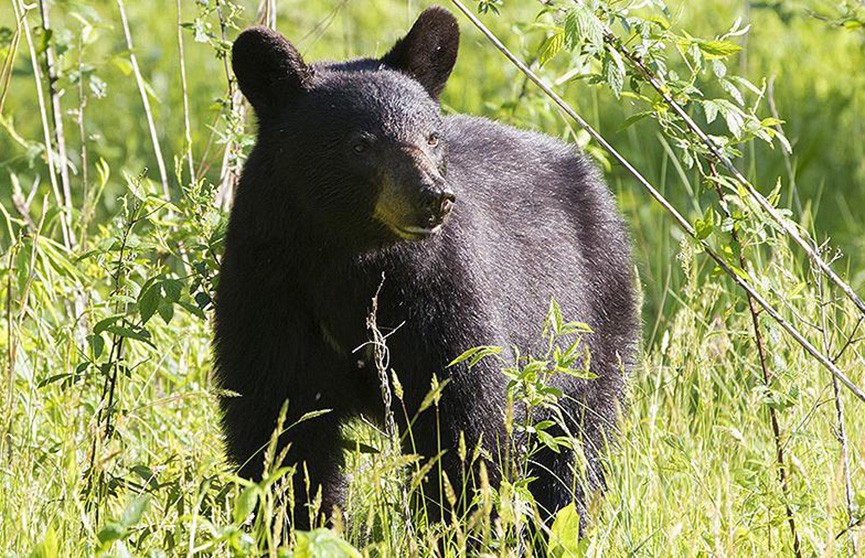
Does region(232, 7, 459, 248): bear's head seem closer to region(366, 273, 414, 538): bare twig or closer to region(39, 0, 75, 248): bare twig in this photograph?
region(366, 273, 414, 538): bare twig

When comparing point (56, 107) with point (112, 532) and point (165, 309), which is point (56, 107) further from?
point (112, 532)

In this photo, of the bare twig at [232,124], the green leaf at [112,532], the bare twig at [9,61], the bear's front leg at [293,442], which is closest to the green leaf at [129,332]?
the bear's front leg at [293,442]

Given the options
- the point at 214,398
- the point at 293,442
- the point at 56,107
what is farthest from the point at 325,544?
the point at 56,107

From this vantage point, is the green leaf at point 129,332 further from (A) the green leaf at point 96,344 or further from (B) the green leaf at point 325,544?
(B) the green leaf at point 325,544

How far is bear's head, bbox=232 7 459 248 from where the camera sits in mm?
4086

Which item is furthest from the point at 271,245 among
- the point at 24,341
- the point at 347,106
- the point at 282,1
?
the point at 282,1

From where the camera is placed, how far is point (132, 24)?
11.5m

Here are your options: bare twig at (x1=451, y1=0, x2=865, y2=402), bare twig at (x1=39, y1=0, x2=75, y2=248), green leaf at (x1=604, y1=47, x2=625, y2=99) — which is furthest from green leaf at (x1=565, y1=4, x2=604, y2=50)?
bare twig at (x1=39, y1=0, x2=75, y2=248)

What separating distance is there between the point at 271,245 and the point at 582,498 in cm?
149

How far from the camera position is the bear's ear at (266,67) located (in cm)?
418

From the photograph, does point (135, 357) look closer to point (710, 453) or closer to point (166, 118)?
point (710, 453)

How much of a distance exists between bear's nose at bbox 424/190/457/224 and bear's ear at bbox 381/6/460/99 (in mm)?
716

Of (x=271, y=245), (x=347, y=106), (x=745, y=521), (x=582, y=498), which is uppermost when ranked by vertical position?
(x=347, y=106)

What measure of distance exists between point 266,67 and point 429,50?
0.51m
